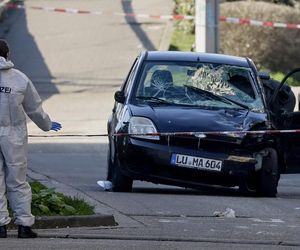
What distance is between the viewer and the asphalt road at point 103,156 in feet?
28.1

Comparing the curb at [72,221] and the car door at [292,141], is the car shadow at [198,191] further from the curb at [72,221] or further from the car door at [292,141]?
the curb at [72,221]

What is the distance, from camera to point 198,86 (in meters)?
12.1

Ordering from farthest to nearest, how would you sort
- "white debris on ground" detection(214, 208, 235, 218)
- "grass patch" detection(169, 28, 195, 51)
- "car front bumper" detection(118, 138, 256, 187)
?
"grass patch" detection(169, 28, 195, 51)
"car front bumper" detection(118, 138, 256, 187)
"white debris on ground" detection(214, 208, 235, 218)

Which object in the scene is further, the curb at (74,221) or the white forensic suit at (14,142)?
the curb at (74,221)

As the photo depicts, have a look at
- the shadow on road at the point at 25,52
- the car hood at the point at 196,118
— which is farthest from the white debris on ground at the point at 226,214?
the shadow on road at the point at 25,52

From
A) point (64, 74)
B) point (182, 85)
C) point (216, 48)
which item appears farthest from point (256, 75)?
point (64, 74)

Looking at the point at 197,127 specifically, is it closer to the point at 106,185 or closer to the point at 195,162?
the point at 195,162

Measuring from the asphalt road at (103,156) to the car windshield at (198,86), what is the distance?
1.05 m

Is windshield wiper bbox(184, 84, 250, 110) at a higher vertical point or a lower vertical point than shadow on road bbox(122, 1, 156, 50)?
higher

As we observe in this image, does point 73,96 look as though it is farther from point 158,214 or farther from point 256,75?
point 158,214

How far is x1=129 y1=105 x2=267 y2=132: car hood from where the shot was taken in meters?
11.1

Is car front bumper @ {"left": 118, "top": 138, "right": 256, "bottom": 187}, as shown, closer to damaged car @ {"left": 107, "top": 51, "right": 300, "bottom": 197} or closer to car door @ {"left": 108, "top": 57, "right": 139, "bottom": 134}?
damaged car @ {"left": 107, "top": 51, "right": 300, "bottom": 197}

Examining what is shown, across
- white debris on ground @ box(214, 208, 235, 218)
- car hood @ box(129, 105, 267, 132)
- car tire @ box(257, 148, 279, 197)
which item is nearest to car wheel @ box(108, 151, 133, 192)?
car hood @ box(129, 105, 267, 132)

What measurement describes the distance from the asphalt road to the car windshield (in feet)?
3.45
